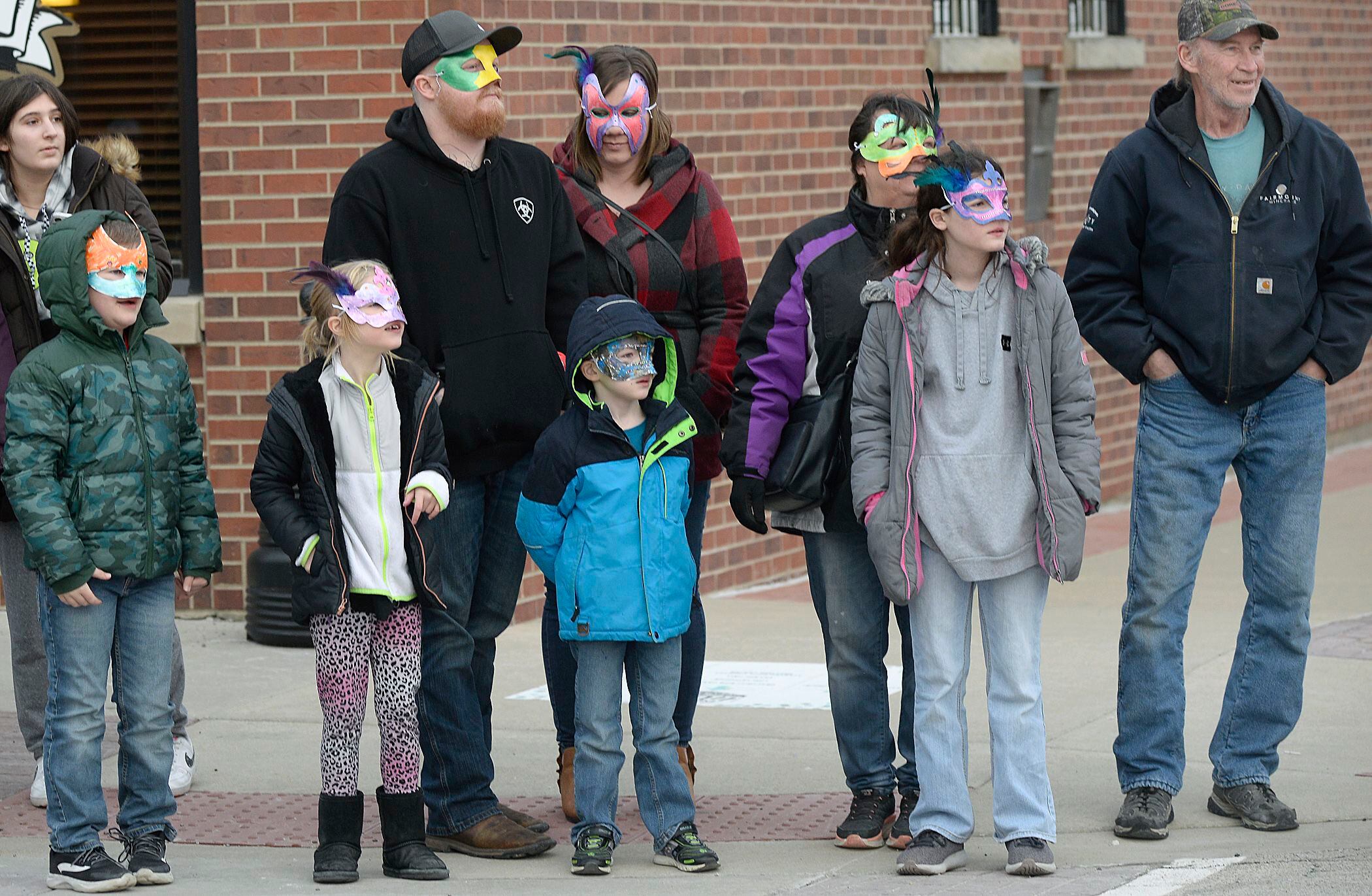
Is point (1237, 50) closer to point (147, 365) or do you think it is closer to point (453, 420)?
point (453, 420)

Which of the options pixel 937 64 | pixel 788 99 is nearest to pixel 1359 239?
pixel 788 99

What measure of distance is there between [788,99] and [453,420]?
505 cm

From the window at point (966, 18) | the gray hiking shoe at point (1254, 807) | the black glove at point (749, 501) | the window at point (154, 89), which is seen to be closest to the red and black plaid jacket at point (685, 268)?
the black glove at point (749, 501)

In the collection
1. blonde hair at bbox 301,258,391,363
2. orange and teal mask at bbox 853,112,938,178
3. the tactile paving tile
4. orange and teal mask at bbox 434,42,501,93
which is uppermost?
orange and teal mask at bbox 434,42,501,93

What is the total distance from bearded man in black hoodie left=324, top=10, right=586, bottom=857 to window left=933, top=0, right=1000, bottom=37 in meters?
6.12

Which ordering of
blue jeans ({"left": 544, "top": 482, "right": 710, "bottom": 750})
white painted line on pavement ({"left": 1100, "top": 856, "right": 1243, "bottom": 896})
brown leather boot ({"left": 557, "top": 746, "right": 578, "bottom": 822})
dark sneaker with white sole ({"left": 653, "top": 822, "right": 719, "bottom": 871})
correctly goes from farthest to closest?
brown leather boot ({"left": 557, "top": 746, "right": 578, "bottom": 822})
blue jeans ({"left": 544, "top": 482, "right": 710, "bottom": 750})
dark sneaker with white sole ({"left": 653, "top": 822, "right": 719, "bottom": 871})
white painted line on pavement ({"left": 1100, "top": 856, "right": 1243, "bottom": 896})

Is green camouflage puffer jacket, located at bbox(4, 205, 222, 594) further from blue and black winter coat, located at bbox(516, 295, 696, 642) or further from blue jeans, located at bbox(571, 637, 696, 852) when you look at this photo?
blue jeans, located at bbox(571, 637, 696, 852)

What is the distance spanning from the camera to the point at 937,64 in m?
11.2

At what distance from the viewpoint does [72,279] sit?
5262 millimetres

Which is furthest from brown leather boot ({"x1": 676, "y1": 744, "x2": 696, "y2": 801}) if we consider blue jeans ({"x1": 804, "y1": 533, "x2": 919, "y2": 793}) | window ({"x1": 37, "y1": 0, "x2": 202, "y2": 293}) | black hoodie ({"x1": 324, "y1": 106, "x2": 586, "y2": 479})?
window ({"x1": 37, "y1": 0, "x2": 202, "y2": 293})

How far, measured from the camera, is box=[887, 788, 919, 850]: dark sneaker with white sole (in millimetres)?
5613

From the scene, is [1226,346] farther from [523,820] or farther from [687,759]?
[523,820]

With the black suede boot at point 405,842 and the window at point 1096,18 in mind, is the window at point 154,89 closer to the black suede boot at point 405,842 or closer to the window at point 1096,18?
the black suede boot at point 405,842

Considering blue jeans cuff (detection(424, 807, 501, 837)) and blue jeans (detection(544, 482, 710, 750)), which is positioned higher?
blue jeans (detection(544, 482, 710, 750))
